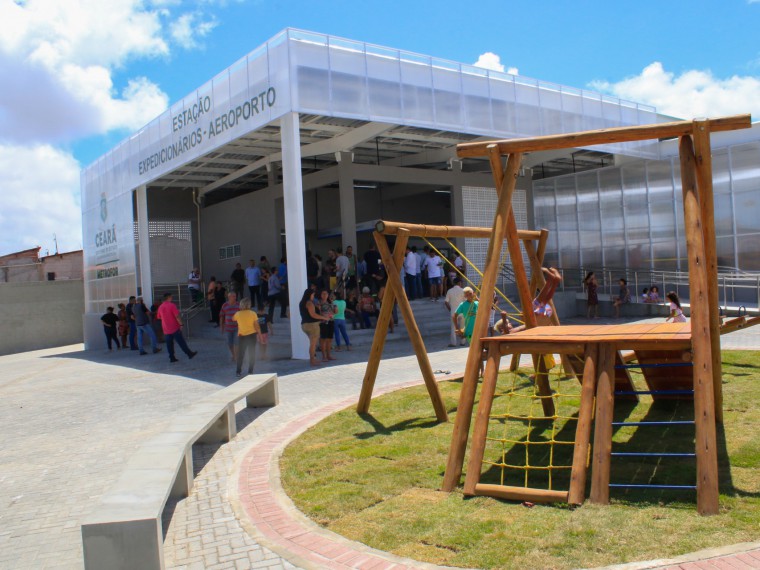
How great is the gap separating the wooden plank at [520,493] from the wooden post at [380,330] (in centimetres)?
312

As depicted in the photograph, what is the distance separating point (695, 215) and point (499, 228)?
152cm

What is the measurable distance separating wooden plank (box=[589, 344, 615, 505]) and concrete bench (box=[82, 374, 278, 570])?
2834 millimetres

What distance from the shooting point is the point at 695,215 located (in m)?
5.07

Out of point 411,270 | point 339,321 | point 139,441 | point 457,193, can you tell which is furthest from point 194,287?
point 139,441

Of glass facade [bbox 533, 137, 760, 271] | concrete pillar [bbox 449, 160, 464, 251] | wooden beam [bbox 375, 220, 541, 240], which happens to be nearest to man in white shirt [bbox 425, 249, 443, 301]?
concrete pillar [bbox 449, 160, 464, 251]

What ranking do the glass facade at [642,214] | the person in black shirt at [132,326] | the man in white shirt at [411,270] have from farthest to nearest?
the person in black shirt at [132,326] → the man in white shirt at [411,270] → the glass facade at [642,214]

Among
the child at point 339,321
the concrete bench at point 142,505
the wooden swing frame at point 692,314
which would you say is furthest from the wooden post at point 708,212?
the child at point 339,321

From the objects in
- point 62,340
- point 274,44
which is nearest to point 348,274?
point 274,44

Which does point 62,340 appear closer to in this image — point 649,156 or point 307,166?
point 307,166

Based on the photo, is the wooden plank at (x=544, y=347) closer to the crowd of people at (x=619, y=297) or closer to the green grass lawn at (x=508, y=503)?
the green grass lawn at (x=508, y=503)

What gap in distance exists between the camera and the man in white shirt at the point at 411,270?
2006 centimetres

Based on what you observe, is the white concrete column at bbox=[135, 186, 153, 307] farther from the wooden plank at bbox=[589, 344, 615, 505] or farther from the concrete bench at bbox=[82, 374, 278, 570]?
the wooden plank at bbox=[589, 344, 615, 505]

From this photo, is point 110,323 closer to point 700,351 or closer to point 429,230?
point 429,230

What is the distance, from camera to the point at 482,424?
5176 millimetres
